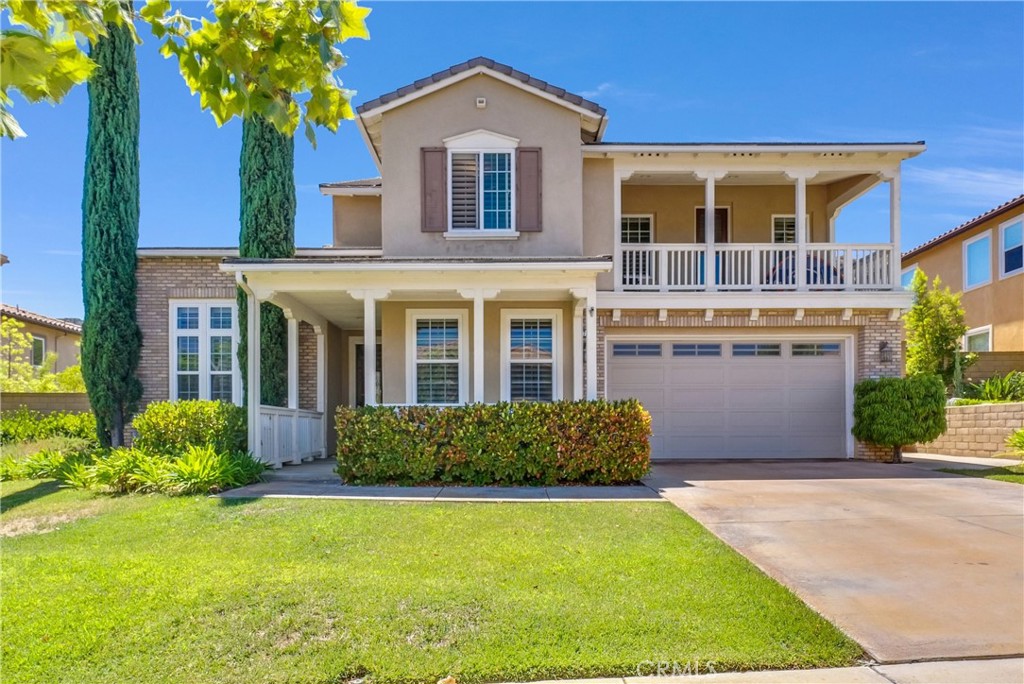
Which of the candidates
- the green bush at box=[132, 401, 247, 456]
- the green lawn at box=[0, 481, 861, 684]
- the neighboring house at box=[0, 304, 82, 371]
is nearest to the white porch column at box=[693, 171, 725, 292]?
the green lawn at box=[0, 481, 861, 684]

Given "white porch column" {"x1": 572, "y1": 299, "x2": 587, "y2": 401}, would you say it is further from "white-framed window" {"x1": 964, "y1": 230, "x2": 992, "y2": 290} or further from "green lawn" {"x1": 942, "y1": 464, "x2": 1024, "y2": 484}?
"white-framed window" {"x1": 964, "y1": 230, "x2": 992, "y2": 290}

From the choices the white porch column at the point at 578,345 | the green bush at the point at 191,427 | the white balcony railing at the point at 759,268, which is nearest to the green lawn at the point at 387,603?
Answer: the green bush at the point at 191,427

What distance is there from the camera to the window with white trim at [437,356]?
12266 millimetres

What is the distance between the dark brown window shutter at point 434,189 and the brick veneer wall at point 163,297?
4.16 meters

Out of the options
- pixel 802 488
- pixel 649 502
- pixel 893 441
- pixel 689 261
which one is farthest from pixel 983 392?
pixel 649 502

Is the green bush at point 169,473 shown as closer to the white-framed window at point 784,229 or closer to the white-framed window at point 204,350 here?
the white-framed window at point 204,350

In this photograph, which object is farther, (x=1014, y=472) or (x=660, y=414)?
(x=660, y=414)

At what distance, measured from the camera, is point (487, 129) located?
12.3 m

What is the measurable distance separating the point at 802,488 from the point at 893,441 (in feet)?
13.9

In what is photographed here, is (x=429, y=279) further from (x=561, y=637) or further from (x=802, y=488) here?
(x=561, y=637)

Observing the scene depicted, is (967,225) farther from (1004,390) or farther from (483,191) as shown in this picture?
(483,191)

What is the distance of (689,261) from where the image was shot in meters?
13.1

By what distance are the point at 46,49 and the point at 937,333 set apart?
20.4m

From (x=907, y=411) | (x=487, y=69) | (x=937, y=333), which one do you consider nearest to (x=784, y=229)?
(x=907, y=411)
